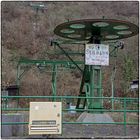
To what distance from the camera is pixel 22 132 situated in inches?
373

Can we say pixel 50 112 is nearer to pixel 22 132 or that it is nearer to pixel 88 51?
pixel 22 132

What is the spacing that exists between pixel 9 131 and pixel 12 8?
38.4 meters

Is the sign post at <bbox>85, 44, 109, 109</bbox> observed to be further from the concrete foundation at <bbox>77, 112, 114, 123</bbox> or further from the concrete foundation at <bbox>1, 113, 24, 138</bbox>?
the concrete foundation at <bbox>1, 113, 24, 138</bbox>

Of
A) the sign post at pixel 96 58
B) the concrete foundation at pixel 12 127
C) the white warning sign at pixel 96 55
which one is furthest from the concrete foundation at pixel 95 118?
the concrete foundation at pixel 12 127

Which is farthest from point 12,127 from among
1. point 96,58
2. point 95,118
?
point 96,58

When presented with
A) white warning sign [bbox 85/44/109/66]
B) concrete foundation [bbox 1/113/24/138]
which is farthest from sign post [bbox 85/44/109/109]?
concrete foundation [bbox 1/113/24/138]

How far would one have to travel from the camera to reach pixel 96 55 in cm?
1194

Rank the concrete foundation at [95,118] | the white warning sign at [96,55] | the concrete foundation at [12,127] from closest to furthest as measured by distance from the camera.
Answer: the concrete foundation at [12,127] < the concrete foundation at [95,118] < the white warning sign at [96,55]

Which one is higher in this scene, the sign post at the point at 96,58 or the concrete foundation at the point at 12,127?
the sign post at the point at 96,58

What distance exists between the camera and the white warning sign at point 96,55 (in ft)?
39.1

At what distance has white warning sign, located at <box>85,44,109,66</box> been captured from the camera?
1192 cm

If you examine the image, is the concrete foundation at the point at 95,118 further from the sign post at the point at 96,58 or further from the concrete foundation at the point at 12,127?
the concrete foundation at the point at 12,127

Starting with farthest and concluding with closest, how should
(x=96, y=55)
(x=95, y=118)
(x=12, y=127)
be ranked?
(x=96, y=55), (x=95, y=118), (x=12, y=127)

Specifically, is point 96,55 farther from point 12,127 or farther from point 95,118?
point 12,127
